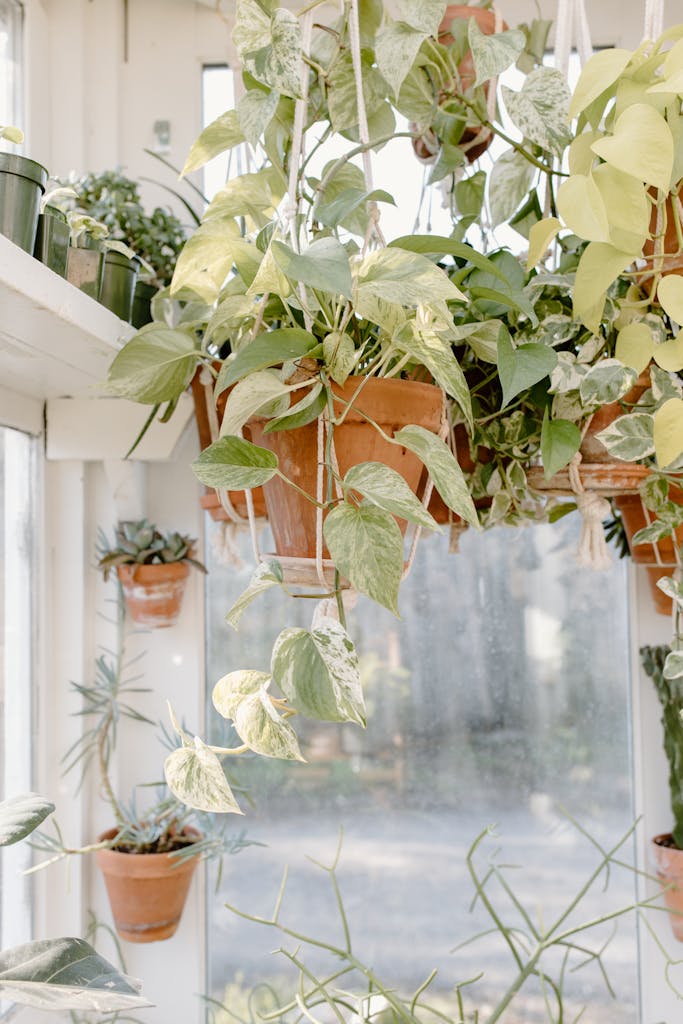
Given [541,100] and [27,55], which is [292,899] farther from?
[27,55]

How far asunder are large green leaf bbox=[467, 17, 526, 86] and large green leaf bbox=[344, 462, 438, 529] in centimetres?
35

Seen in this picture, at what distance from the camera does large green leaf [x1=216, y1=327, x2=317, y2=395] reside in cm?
59

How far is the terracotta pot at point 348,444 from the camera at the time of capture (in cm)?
65

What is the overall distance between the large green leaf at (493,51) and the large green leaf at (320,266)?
0.87ft

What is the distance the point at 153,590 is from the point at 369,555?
0.69 metres

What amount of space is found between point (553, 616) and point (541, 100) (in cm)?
80

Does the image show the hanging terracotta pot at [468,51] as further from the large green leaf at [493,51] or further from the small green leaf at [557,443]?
the small green leaf at [557,443]

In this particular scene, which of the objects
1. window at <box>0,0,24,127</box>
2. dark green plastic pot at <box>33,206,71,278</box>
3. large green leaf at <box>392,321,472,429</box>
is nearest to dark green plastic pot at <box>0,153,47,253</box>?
dark green plastic pot at <box>33,206,71,278</box>

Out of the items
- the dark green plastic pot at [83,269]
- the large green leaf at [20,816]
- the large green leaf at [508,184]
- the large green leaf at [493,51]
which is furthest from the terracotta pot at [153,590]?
the large green leaf at [493,51]

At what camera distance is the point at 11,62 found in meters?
1.22

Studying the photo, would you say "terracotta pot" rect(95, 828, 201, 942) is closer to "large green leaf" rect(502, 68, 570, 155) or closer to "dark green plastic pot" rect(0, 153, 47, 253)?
"dark green plastic pot" rect(0, 153, 47, 253)

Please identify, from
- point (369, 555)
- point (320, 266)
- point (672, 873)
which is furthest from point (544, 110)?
point (672, 873)

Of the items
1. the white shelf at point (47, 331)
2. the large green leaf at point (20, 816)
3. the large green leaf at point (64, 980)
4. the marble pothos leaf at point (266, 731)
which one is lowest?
the large green leaf at point (64, 980)

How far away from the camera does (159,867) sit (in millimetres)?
1132
